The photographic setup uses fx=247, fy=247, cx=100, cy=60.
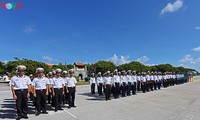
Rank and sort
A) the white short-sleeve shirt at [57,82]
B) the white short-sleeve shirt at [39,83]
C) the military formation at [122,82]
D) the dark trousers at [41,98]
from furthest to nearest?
the military formation at [122,82] → the white short-sleeve shirt at [57,82] → the white short-sleeve shirt at [39,83] → the dark trousers at [41,98]

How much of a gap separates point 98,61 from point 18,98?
9057 centimetres

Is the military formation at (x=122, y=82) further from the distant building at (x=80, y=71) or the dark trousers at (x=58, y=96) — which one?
the distant building at (x=80, y=71)

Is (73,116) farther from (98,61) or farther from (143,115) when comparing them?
(98,61)

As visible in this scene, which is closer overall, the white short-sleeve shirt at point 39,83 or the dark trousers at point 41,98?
the dark trousers at point 41,98

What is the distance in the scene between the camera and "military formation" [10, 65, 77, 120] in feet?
29.7

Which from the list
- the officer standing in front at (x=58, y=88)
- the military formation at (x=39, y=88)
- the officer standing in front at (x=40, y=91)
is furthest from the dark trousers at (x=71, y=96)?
the officer standing in front at (x=40, y=91)

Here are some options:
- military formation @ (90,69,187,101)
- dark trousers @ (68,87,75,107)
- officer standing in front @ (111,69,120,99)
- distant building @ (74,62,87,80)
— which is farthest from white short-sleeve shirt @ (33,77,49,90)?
distant building @ (74,62,87,80)

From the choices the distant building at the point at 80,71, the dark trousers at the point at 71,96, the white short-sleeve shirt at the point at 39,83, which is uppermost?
the distant building at the point at 80,71

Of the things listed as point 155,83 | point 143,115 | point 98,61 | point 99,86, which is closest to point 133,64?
point 98,61

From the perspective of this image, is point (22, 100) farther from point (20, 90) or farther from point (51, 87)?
point (51, 87)

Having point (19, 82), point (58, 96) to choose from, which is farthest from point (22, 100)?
point (58, 96)

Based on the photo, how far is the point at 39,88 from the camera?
10.1 meters

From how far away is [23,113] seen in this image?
908cm

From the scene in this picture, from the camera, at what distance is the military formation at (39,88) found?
29.7ft
